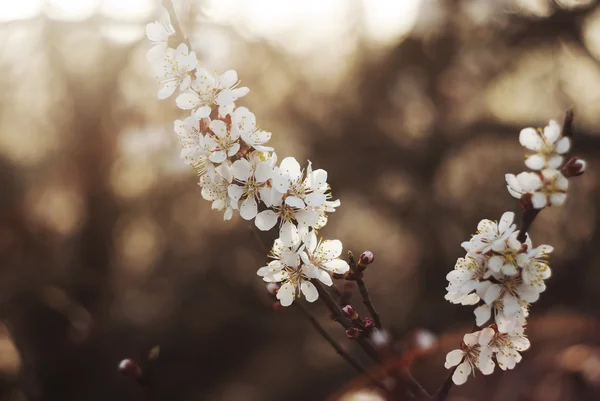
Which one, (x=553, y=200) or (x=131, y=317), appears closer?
(x=553, y=200)

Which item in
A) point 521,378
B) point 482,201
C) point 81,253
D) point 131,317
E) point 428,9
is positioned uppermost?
point 428,9

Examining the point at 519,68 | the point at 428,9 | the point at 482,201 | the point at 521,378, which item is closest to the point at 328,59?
the point at 428,9

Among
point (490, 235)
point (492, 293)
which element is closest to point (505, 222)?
point (490, 235)

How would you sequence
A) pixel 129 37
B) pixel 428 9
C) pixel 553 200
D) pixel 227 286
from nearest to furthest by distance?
pixel 553 200, pixel 129 37, pixel 428 9, pixel 227 286

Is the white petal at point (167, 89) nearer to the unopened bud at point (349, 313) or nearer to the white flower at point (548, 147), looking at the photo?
the unopened bud at point (349, 313)

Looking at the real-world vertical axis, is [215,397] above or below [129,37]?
below

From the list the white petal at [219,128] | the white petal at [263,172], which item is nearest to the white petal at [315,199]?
the white petal at [263,172]

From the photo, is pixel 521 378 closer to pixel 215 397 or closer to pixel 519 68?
pixel 519 68
